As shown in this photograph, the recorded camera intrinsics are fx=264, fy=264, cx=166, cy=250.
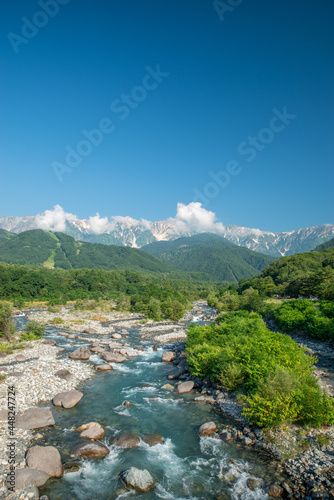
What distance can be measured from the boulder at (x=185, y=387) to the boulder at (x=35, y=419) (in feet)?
38.9

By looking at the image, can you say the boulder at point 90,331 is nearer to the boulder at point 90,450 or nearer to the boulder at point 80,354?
the boulder at point 80,354

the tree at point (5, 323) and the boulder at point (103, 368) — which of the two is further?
the tree at point (5, 323)

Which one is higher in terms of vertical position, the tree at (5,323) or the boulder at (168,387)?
the tree at (5,323)

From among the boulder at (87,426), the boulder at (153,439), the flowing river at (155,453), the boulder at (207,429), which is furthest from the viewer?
the boulder at (207,429)

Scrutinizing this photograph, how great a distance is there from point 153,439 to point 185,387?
29.0 ft

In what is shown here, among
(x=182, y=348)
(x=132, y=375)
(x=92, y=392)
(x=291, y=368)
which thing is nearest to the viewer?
(x=291, y=368)

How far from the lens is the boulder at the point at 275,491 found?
1286 centimetres

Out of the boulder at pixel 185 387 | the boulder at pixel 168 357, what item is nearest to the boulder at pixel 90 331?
the boulder at pixel 168 357

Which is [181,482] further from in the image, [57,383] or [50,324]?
[50,324]

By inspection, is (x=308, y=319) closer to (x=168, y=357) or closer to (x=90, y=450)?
(x=168, y=357)

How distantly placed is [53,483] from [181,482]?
6642mm

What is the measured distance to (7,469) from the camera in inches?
532

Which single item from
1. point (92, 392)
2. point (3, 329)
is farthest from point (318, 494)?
point (3, 329)

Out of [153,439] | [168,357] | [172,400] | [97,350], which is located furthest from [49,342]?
[153,439]
